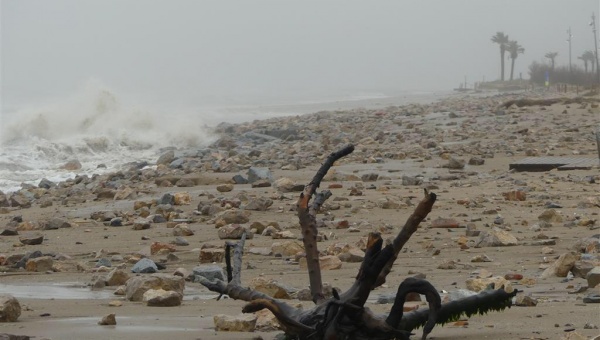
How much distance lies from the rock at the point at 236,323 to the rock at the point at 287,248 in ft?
8.34

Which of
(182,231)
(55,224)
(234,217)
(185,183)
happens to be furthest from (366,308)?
(185,183)

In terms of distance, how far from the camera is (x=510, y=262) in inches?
197

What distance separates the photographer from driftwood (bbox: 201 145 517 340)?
210 centimetres

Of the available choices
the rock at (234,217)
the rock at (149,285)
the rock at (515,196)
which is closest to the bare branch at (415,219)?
the rock at (149,285)

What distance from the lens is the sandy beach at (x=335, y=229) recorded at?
3.25 meters

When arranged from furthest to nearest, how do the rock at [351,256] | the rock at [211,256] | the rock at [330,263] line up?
the rock at [211,256]
the rock at [351,256]
the rock at [330,263]

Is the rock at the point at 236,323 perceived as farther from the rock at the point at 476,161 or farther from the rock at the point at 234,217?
the rock at the point at 476,161

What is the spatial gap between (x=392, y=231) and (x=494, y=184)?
3.24 m

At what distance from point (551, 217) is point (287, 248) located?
2.16 meters

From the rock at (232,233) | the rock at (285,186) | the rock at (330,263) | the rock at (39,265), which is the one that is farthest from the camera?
the rock at (285,186)

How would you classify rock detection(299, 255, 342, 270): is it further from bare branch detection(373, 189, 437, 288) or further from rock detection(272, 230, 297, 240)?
bare branch detection(373, 189, 437, 288)

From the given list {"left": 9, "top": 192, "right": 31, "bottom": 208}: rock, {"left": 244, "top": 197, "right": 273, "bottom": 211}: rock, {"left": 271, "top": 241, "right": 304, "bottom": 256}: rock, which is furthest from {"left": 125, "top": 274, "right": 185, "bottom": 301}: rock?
{"left": 9, "top": 192, "right": 31, "bottom": 208}: rock

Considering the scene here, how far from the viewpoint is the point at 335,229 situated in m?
6.80

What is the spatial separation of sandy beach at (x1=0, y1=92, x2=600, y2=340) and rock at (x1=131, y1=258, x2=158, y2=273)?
0.10 meters
